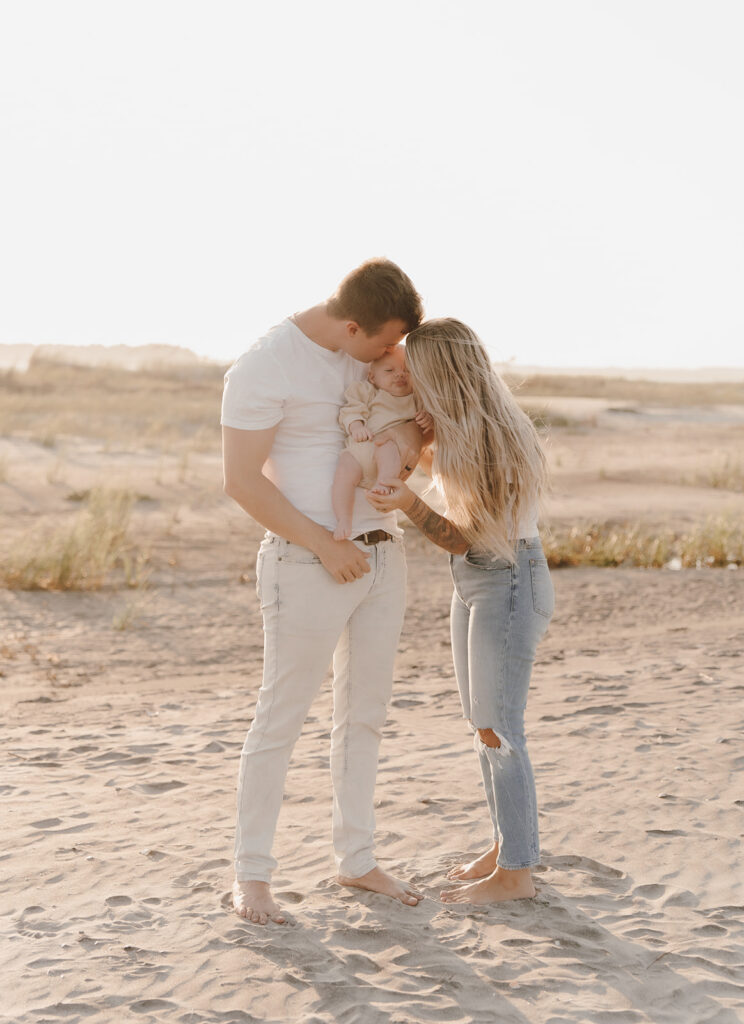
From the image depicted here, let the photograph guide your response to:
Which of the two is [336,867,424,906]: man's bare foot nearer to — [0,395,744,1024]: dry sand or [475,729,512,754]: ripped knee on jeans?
[0,395,744,1024]: dry sand

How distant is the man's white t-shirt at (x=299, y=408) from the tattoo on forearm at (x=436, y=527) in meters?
0.14

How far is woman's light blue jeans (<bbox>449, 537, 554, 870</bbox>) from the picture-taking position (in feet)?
11.5

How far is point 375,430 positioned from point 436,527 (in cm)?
35

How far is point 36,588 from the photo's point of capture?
9.36 m

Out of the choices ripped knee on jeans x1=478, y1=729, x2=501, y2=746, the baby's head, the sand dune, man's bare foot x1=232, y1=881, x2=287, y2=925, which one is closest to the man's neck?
the baby's head

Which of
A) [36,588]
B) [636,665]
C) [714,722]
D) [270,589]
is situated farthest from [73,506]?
[270,589]

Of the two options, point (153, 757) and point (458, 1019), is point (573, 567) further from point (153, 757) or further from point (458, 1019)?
point (458, 1019)

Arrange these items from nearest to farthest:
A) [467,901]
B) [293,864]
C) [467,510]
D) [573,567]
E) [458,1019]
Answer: [458,1019], [467,510], [467,901], [293,864], [573,567]

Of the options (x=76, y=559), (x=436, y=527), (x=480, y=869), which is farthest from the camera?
(x=76, y=559)

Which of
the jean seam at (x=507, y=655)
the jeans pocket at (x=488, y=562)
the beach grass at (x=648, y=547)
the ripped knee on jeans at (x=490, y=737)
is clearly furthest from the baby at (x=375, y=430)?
the beach grass at (x=648, y=547)

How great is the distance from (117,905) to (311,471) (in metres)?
1.63

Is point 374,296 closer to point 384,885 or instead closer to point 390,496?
point 390,496

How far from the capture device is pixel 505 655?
3531mm

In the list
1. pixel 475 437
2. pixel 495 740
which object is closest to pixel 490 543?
pixel 475 437
